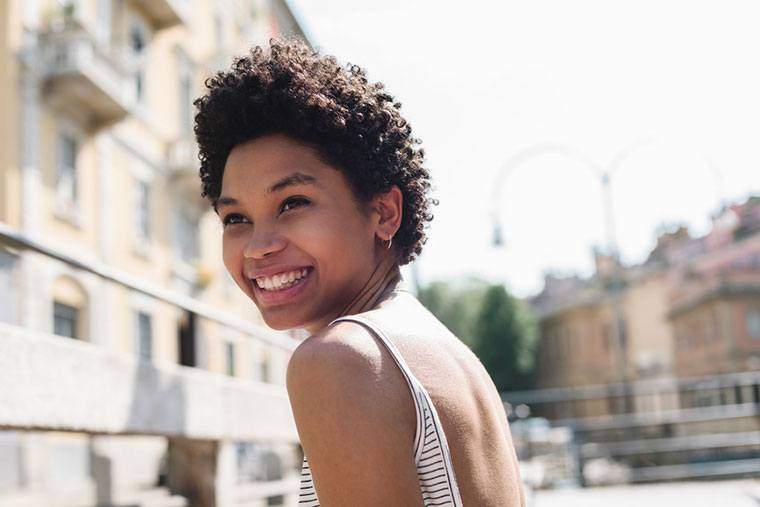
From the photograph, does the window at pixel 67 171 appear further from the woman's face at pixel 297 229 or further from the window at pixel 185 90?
the woman's face at pixel 297 229

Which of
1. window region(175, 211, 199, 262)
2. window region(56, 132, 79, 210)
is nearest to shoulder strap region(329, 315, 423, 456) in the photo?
window region(56, 132, 79, 210)

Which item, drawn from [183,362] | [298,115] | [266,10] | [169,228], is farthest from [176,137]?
[298,115]

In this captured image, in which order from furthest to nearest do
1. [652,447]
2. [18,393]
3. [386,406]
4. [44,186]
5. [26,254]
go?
[44,186] → [652,447] → [26,254] → [18,393] → [386,406]

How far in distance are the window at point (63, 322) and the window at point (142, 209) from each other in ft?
56.1

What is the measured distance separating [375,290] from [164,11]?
20819 millimetres

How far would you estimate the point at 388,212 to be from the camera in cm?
167

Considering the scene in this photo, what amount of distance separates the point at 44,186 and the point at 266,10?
1954 cm

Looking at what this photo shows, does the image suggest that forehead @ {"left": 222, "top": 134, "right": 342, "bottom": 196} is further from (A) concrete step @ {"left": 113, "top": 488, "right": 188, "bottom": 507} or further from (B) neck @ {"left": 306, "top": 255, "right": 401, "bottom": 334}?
(A) concrete step @ {"left": 113, "top": 488, "right": 188, "bottom": 507}

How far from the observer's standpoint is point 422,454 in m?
1.31

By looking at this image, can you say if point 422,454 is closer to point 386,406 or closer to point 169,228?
point 386,406

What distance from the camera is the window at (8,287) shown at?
2885 mm

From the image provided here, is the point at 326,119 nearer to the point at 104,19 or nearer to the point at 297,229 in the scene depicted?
the point at 297,229

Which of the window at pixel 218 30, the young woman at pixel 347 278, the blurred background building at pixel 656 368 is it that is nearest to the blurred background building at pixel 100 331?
the young woman at pixel 347 278

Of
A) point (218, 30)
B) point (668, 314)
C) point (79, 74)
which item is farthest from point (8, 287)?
point (668, 314)
